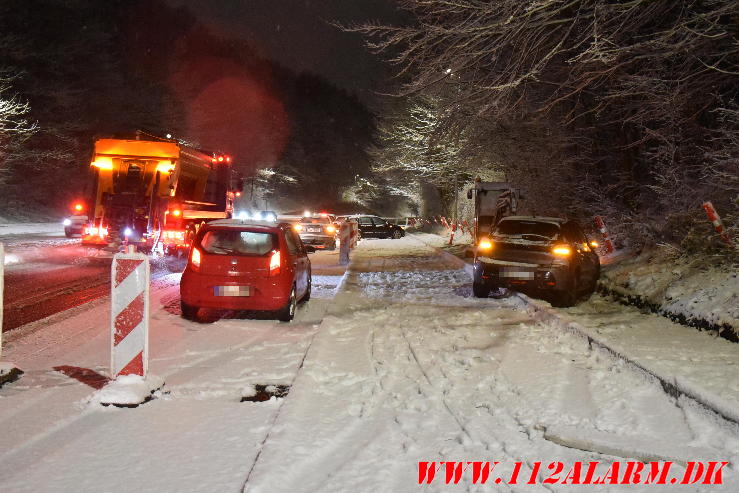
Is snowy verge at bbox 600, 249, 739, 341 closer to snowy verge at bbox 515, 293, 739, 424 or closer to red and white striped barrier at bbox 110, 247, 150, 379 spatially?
snowy verge at bbox 515, 293, 739, 424

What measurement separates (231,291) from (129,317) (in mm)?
3309

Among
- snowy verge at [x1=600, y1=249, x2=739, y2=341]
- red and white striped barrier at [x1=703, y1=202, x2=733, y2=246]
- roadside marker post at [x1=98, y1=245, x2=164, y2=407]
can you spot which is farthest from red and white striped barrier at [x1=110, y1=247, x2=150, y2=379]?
red and white striped barrier at [x1=703, y1=202, x2=733, y2=246]

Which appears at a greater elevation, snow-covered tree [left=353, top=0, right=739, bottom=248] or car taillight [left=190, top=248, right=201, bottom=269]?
snow-covered tree [left=353, top=0, right=739, bottom=248]

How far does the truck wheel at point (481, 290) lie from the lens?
1126 cm

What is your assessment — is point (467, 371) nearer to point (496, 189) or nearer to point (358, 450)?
point (358, 450)

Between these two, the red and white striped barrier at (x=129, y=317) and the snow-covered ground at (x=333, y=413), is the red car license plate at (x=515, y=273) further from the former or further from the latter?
the red and white striped barrier at (x=129, y=317)

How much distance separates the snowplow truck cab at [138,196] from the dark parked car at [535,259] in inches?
373

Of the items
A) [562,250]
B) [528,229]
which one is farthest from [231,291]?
[562,250]

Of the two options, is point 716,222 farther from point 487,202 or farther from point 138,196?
point 487,202

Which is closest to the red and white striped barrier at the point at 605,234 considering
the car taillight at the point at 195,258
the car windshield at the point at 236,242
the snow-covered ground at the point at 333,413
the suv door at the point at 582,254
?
the suv door at the point at 582,254

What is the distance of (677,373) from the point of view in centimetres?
566

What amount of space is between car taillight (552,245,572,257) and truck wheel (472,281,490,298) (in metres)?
1.45

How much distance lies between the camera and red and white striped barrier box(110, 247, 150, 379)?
539 cm

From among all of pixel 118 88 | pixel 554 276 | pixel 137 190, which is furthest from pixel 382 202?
pixel 554 276
